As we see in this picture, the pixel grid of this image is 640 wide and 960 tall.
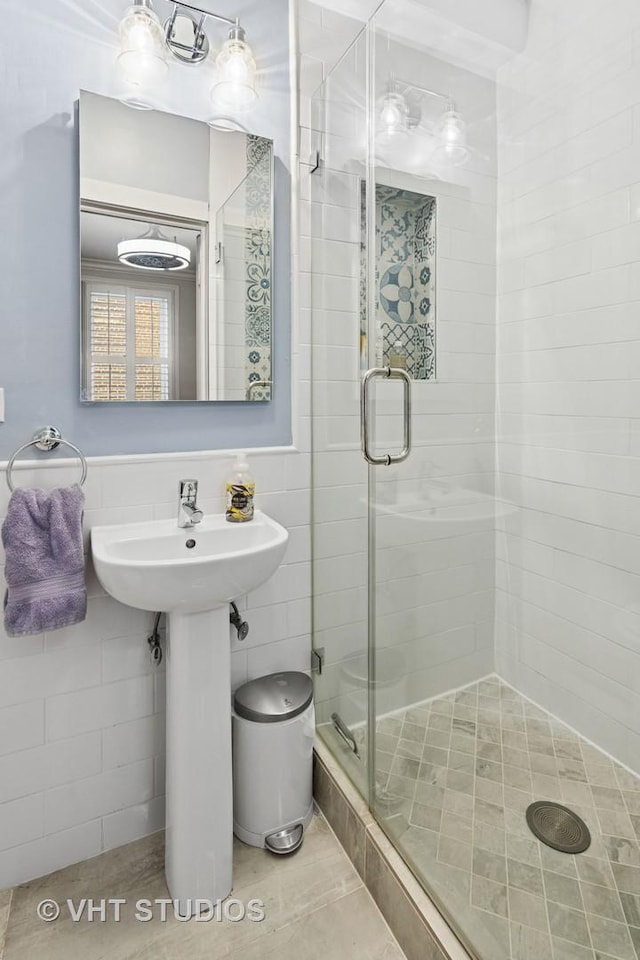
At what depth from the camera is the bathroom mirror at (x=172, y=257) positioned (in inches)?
56.4

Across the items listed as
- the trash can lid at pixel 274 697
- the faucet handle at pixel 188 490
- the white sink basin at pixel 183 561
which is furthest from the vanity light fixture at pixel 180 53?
the trash can lid at pixel 274 697

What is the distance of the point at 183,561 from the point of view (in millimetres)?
1193

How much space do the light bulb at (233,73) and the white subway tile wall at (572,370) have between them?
2.46ft

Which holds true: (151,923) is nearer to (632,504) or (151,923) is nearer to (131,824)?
(131,824)

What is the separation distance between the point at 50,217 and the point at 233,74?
69cm

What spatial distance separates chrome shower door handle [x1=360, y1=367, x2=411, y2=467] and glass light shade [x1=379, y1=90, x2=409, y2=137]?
628 millimetres

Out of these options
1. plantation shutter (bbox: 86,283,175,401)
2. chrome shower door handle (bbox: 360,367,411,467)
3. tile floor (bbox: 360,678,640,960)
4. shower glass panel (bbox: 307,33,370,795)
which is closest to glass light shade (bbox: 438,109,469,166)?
shower glass panel (bbox: 307,33,370,795)

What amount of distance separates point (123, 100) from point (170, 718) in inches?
64.1

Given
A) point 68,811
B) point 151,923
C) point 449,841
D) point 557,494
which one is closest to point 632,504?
point 557,494

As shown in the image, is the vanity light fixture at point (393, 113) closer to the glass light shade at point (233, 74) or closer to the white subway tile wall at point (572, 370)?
the white subway tile wall at point (572, 370)

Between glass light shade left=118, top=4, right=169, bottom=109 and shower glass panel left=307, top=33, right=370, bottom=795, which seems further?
shower glass panel left=307, top=33, right=370, bottom=795

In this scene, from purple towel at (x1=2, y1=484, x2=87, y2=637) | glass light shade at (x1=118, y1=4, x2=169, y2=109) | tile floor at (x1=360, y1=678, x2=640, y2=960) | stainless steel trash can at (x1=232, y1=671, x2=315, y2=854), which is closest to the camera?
tile floor at (x1=360, y1=678, x2=640, y2=960)

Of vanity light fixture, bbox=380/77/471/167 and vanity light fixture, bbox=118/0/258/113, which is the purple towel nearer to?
vanity light fixture, bbox=118/0/258/113

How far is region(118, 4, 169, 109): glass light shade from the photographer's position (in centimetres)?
142
